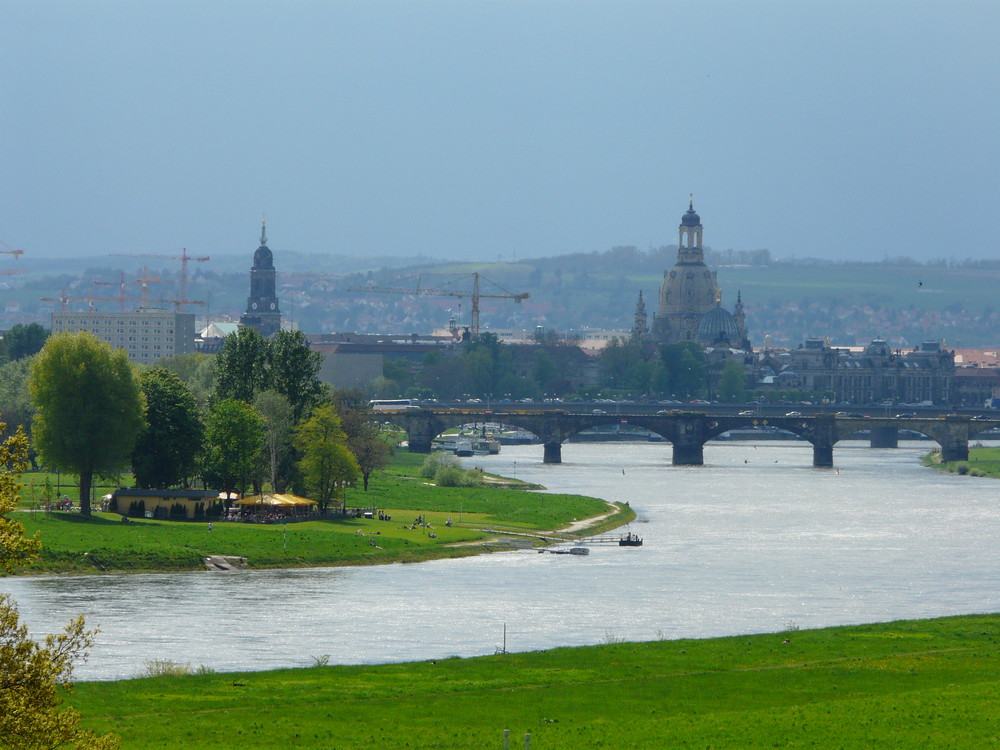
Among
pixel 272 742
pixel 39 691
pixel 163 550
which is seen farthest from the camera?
pixel 163 550

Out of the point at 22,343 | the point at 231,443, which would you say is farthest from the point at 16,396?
the point at 22,343

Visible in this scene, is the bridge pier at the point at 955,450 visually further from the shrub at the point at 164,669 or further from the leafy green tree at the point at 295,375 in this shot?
the shrub at the point at 164,669

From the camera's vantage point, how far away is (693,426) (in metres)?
169

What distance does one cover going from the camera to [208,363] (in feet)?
451

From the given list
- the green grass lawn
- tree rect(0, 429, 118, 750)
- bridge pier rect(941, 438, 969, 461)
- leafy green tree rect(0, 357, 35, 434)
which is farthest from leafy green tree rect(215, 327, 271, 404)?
bridge pier rect(941, 438, 969, 461)

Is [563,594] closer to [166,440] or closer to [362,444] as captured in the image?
[166,440]

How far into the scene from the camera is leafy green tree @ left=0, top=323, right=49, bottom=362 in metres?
174

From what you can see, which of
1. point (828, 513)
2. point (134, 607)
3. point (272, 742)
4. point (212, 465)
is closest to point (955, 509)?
point (828, 513)

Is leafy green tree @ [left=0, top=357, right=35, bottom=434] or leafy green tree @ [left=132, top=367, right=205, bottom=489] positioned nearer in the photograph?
leafy green tree @ [left=132, top=367, right=205, bottom=489]

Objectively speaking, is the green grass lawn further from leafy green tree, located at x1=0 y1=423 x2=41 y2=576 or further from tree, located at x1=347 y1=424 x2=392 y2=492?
tree, located at x1=347 y1=424 x2=392 y2=492

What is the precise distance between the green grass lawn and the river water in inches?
155

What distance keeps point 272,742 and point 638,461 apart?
132 metres

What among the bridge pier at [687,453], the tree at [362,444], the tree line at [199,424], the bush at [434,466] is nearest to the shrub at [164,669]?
the tree line at [199,424]

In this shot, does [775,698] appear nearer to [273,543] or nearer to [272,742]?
[272,742]
